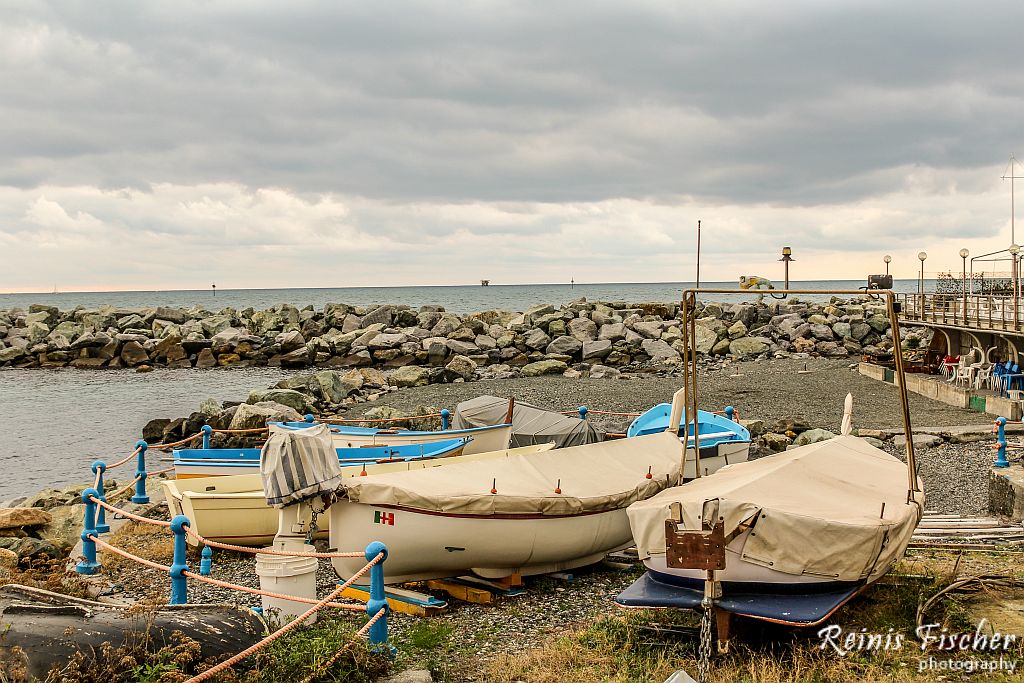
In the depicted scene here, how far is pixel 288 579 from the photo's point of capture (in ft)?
28.5

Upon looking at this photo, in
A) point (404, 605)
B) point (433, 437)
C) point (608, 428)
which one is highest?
point (433, 437)

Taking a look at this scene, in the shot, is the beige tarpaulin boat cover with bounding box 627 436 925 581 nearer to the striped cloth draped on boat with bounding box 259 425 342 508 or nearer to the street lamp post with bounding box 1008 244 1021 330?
the striped cloth draped on boat with bounding box 259 425 342 508

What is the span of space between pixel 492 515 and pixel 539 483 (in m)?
A: 1.13

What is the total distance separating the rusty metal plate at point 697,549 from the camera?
7531 millimetres

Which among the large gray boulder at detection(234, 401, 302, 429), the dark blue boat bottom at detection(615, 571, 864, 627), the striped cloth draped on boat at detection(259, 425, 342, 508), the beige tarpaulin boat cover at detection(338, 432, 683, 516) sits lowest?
the large gray boulder at detection(234, 401, 302, 429)

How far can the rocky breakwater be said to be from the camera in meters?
47.5

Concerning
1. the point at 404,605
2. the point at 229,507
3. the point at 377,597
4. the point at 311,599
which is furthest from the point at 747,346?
the point at 377,597

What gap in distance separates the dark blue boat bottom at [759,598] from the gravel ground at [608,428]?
4.95 ft

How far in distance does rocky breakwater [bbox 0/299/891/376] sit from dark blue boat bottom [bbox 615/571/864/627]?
31.7 m

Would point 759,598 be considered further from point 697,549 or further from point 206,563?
point 206,563

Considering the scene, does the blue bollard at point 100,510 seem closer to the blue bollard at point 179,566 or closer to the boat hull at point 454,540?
the blue bollard at point 179,566

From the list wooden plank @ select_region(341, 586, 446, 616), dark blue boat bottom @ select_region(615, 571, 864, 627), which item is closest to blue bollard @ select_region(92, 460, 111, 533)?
wooden plank @ select_region(341, 586, 446, 616)

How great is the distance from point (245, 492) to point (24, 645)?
7684 mm

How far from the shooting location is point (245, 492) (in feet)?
45.4
